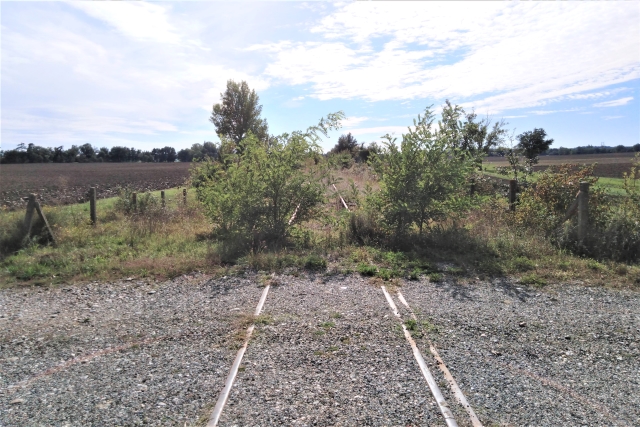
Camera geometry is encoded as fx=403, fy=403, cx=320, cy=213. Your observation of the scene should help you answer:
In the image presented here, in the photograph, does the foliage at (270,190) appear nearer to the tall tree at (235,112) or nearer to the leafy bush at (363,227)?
the leafy bush at (363,227)

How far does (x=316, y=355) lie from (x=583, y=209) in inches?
274

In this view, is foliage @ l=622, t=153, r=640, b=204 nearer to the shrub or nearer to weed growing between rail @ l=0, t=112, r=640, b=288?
weed growing between rail @ l=0, t=112, r=640, b=288

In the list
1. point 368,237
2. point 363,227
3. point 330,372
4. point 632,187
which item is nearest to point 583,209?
point 632,187

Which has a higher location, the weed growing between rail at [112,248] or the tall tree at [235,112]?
the tall tree at [235,112]

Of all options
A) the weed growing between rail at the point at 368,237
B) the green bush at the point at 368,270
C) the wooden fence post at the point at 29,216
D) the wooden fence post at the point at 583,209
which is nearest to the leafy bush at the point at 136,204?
the weed growing between rail at the point at 368,237

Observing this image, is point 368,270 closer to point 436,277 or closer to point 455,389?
point 436,277

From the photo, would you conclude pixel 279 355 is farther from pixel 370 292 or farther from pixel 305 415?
pixel 370 292

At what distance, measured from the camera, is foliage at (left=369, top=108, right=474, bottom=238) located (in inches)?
358

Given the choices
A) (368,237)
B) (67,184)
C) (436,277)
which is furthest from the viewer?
(67,184)

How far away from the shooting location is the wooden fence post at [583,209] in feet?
27.3

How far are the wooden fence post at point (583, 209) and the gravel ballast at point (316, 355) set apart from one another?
2197 mm

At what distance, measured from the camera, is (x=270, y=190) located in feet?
31.2

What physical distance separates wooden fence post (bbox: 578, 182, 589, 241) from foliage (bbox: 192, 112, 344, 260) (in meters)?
5.51

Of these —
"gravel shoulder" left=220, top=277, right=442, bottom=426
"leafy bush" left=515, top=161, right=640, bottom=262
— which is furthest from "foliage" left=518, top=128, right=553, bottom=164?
"gravel shoulder" left=220, top=277, right=442, bottom=426
